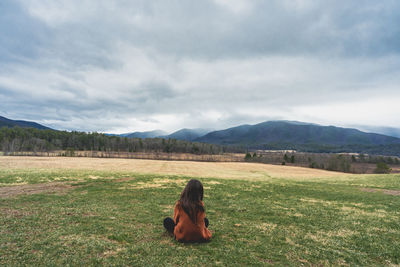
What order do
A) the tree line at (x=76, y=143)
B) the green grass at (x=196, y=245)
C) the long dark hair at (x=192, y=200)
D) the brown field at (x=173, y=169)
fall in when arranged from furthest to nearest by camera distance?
the tree line at (x=76, y=143)
the brown field at (x=173, y=169)
the long dark hair at (x=192, y=200)
the green grass at (x=196, y=245)

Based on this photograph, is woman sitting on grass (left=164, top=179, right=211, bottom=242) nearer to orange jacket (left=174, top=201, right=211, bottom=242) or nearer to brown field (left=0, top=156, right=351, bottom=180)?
orange jacket (left=174, top=201, right=211, bottom=242)

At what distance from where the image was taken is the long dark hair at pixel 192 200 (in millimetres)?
7246

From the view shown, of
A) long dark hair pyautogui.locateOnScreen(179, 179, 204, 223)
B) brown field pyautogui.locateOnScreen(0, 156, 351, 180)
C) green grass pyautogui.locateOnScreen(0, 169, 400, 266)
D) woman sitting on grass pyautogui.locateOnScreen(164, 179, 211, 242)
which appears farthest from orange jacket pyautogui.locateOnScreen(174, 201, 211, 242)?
brown field pyautogui.locateOnScreen(0, 156, 351, 180)

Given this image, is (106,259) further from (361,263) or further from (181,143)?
(181,143)

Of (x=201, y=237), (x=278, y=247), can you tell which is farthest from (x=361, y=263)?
(x=201, y=237)

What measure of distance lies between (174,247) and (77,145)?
549ft

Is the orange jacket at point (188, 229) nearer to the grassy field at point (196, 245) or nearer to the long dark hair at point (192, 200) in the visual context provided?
the long dark hair at point (192, 200)

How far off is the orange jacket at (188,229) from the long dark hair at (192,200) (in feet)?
0.49

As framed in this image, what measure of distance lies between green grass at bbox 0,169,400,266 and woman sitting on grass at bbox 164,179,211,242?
0.30m

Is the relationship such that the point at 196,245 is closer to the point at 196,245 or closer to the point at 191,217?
the point at 196,245

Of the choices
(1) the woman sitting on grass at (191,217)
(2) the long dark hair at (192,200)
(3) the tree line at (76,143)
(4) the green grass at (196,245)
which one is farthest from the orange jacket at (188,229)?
(3) the tree line at (76,143)

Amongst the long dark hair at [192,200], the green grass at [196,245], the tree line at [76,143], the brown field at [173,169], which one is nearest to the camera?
the green grass at [196,245]

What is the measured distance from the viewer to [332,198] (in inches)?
685

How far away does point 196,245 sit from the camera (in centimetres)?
723
